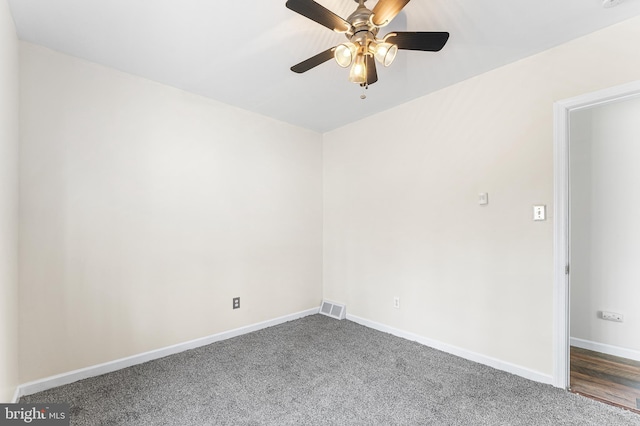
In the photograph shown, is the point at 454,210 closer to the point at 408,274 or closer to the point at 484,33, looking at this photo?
the point at 408,274

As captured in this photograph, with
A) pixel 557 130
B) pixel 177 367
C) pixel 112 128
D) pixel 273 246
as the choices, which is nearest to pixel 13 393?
pixel 177 367

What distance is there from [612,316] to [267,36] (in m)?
3.82

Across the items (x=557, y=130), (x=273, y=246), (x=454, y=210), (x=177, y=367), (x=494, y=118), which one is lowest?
(x=177, y=367)

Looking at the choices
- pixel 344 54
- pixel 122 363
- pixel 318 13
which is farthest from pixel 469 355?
pixel 122 363

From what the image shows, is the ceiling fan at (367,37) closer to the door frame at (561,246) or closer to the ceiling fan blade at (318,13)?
the ceiling fan blade at (318,13)

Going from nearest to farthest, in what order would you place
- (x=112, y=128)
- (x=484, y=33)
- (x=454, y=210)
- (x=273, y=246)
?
(x=484, y=33) < (x=112, y=128) < (x=454, y=210) < (x=273, y=246)

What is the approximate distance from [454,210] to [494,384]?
4.67ft

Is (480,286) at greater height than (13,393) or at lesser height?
greater

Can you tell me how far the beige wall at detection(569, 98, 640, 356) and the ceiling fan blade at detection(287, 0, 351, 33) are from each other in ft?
8.89

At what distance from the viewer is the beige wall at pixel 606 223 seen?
106 inches

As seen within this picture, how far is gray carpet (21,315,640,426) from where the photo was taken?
6.17 ft

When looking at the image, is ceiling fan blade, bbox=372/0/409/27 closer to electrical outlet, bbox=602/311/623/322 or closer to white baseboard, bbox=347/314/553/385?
white baseboard, bbox=347/314/553/385

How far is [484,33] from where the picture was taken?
2.04 meters

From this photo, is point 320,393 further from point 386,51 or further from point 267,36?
point 267,36
